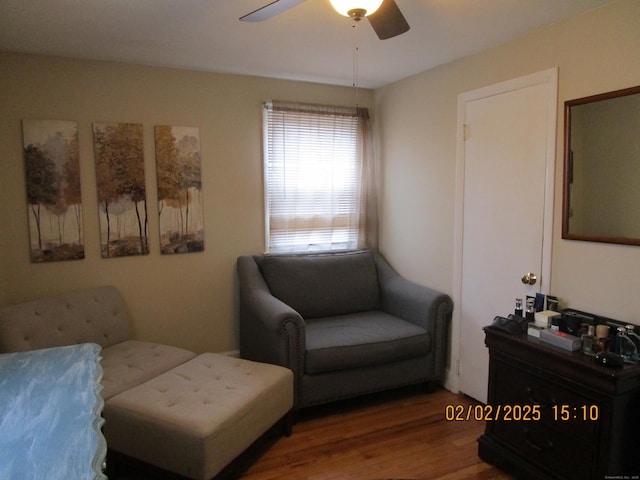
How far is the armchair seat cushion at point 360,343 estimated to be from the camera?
8.72 feet

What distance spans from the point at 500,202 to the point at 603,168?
24.1 inches

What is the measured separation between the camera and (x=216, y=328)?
133 inches

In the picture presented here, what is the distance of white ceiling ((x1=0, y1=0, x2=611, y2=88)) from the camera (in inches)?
80.7

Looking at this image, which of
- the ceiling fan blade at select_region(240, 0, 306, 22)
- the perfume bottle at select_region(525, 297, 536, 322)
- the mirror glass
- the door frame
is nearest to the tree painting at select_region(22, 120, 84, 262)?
the ceiling fan blade at select_region(240, 0, 306, 22)

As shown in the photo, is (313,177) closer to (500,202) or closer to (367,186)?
(367,186)

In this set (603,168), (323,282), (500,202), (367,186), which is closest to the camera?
(603,168)

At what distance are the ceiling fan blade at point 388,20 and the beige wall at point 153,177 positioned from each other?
1.77 meters

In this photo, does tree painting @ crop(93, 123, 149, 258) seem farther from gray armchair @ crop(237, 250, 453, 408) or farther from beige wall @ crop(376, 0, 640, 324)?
beige wall @ crop(376, 0, 640, 324)

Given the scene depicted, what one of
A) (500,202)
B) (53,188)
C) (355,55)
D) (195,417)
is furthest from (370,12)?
(53,188)

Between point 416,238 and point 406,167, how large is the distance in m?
0.58

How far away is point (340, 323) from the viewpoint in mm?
3115

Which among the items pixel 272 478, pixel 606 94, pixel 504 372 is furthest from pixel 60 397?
pixel 606 94

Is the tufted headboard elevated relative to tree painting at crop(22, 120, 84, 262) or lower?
lower

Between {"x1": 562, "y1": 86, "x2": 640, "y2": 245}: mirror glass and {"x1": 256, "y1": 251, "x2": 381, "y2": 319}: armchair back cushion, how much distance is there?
5.24ft
